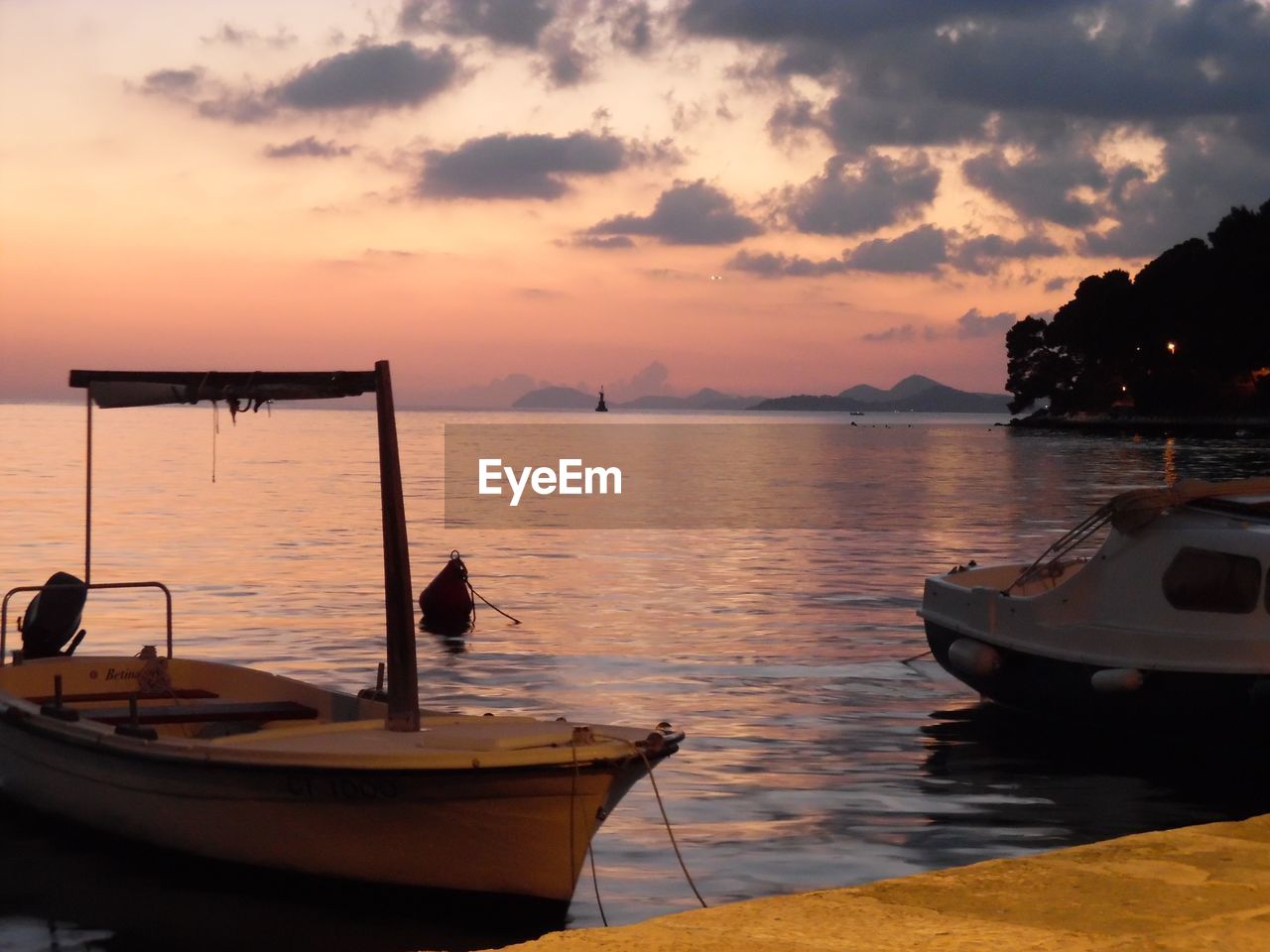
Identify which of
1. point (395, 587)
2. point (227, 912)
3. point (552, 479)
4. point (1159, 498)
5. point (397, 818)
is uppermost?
point (1159, 498)

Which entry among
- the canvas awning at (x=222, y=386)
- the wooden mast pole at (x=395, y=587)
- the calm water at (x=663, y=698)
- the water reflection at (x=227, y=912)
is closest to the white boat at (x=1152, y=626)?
the calm water at (x=663, y=698)

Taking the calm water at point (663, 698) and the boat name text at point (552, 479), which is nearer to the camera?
the calm water at point (663, 698)

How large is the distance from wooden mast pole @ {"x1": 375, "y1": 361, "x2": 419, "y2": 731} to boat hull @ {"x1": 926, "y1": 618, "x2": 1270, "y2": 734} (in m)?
8.44

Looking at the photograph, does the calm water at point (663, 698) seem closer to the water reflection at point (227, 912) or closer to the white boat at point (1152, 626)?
the water reflection at point (227, 912)

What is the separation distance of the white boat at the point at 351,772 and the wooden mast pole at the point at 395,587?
0.05ft

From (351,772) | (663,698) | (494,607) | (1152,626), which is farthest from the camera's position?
(494,607)

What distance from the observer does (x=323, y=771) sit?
12.2 metres

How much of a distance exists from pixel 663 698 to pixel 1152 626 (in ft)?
24.2

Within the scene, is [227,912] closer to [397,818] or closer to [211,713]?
[397,818]

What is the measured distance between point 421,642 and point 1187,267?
172 metres

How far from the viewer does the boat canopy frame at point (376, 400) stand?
13055mm

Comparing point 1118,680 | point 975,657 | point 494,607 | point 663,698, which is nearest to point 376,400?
point 1118,680

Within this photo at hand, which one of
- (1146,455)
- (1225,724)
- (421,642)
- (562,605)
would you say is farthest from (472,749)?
(1146,455)

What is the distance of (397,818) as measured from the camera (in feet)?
40.1
